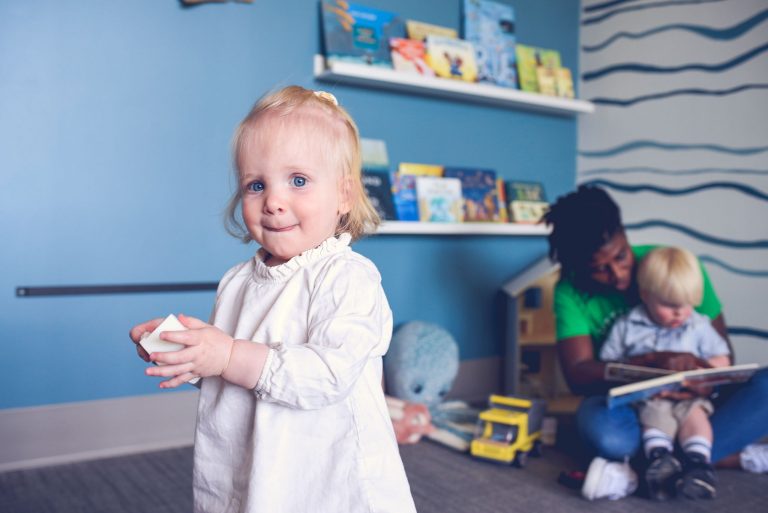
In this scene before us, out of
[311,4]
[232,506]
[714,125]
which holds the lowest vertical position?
[232,506]

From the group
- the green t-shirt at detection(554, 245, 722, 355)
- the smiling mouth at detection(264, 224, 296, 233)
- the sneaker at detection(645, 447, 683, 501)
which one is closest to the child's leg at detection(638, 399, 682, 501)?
the sneaker at detection(645, 447, 683, 501)

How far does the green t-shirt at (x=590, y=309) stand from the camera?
2.04 m

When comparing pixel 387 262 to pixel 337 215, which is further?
pixel 387 262

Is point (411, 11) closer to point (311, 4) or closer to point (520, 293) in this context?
point (311, 4)

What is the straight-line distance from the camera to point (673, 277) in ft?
6.02

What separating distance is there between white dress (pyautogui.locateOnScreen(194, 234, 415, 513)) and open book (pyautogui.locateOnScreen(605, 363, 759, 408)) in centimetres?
96

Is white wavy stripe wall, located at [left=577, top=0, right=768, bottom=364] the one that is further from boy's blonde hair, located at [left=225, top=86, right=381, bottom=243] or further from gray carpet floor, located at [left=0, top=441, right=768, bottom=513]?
boy's blonde hair, located at [left=225, top=86, right=381, bottom=243]

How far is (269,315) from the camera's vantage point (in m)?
0.90

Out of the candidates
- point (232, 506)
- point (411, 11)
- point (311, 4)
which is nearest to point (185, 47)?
point (311, 4)

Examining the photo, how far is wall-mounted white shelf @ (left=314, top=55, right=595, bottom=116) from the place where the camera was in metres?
2.29

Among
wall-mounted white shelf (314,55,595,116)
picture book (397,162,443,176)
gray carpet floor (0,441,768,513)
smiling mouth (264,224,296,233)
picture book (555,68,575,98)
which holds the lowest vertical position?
gray carpet floor (0,441,768,513)

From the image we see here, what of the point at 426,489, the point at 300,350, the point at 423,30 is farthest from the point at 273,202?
the point at 423,30

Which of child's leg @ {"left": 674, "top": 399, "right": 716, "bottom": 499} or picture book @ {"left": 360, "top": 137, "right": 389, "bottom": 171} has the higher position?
picture book @ {"left": 360, "top": 137, "right": 389, "bottom": 171}

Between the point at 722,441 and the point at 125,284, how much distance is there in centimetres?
170
